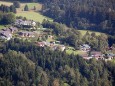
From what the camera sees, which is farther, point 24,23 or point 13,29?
point 24,23

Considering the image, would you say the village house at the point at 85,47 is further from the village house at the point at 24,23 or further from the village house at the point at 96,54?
the village house at the point at 24,23

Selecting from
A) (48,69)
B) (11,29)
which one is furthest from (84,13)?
(48,69)

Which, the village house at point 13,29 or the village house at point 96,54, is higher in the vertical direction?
the village house at point 13,29

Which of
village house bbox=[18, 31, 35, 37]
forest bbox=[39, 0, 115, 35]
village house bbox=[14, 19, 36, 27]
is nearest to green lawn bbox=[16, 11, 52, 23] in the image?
forest bbox=[39, 0, 115, 35]

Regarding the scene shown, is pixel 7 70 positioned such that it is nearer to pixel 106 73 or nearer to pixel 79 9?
pixel 106 73

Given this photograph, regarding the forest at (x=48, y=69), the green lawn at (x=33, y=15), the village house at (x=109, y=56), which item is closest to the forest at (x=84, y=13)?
the green lawn at (x=33, y=15)

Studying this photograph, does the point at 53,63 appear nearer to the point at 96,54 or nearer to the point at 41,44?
the point at 41,44

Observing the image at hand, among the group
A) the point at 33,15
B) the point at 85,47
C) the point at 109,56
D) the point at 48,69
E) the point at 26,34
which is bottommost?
the point at 48,69

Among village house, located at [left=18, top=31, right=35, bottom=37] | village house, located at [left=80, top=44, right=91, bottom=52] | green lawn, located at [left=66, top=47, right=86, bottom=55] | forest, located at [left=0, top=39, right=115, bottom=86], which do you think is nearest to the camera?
forest, located at [left=0, top=39, right=115, bottom=86]

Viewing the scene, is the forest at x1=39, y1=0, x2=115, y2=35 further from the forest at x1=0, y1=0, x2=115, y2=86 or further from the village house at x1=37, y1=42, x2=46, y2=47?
the village house at x1=37, y1=42, x2=46, y2=47
